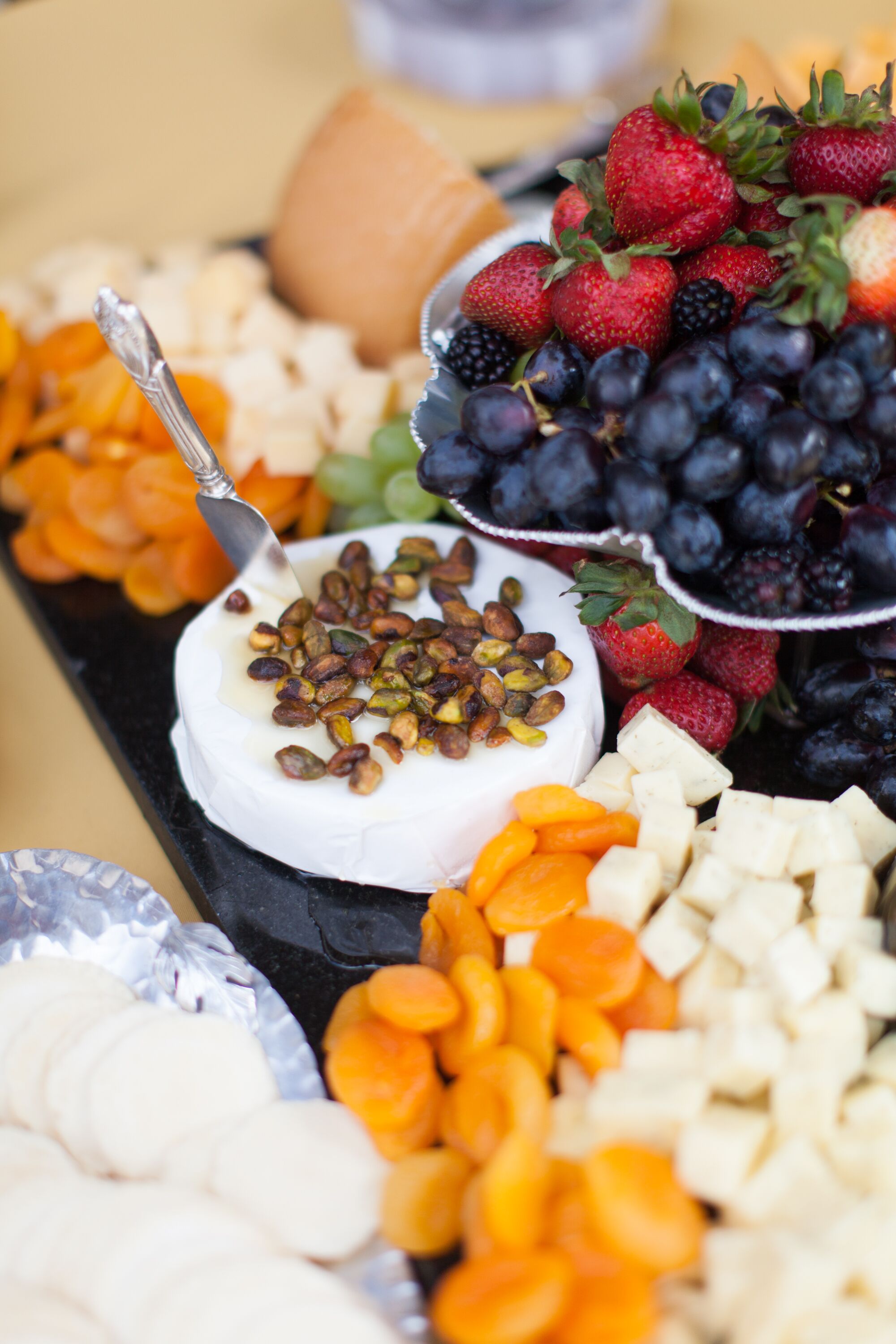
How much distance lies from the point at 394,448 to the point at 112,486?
1.56 feet

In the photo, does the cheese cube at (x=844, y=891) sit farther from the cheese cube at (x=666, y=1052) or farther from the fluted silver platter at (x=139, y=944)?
the fluted silver platter at (x=139, y=944)

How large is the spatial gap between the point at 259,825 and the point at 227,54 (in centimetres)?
271

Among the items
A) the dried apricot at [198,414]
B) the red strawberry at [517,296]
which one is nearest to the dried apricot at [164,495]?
the dried apricot at [198,414]

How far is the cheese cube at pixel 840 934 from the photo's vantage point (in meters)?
1.08

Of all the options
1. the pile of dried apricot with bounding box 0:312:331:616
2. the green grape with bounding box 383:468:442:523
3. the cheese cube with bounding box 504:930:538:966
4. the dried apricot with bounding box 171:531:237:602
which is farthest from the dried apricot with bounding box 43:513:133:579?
the cheese cube with bounding box 504:930:538:966

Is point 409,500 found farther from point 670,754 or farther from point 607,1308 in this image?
point 607,1308

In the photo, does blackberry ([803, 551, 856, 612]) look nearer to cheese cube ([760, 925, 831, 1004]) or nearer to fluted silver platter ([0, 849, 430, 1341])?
cheese cube ([760, 925, 831, 1004])

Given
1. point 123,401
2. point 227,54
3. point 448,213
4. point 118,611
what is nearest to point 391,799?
point 118,611

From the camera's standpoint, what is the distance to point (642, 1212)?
898 mm

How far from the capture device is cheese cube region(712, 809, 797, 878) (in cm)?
114

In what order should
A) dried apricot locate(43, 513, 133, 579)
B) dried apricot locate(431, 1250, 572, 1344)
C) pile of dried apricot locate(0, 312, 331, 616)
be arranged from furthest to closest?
dried apricot locate(43, 513, 133, 579) → pile of dried apricot locate(0, 312, 331, 616) → dried apricot locate(431, 1250, 572, 1344)

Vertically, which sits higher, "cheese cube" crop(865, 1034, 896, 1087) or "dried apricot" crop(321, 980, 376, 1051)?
"dried apricot" crop(321, 980, 376, 1051)

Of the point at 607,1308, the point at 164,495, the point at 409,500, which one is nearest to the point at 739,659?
the point at 409,500

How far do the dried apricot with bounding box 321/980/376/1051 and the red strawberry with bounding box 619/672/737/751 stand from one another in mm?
452
